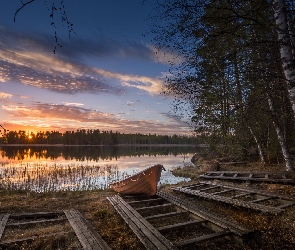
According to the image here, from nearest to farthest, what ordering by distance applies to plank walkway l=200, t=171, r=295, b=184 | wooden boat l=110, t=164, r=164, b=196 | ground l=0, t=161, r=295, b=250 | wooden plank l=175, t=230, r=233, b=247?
wooden plank l=175, t=230, r=233, b=247 < ground l=0, t=161, r=295, b=250 < wooden boat l=110, t=164, r=164, b=196 < plank walkway l=200, t=171, r=295, b=184

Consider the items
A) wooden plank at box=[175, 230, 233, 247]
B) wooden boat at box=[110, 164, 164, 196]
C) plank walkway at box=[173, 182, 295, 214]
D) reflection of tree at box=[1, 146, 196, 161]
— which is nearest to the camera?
wooden plank at box=[175, 230, 233, 247]

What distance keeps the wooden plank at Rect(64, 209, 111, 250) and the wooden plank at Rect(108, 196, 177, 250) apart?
914mm

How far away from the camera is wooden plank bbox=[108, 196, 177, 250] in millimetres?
5391

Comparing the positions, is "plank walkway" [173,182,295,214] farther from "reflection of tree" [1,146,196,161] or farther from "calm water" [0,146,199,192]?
"reflection of tree" [1,146,196,161]

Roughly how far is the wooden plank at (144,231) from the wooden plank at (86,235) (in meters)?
0.91

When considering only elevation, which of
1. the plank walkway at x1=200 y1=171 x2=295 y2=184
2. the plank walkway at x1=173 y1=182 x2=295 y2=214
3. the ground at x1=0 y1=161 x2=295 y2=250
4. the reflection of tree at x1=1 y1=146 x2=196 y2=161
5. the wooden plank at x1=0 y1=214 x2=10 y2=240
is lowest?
the reflection of tree at x1=1 y1=146 x2=196 y2=161

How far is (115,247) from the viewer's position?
5.60m

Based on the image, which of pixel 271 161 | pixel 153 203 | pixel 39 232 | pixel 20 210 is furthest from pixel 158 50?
pixel 271 161

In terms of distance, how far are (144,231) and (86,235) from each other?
1.44 metres

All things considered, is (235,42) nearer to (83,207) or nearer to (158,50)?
(158,50)

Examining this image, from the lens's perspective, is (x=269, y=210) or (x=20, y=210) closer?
(x=269, y=210)

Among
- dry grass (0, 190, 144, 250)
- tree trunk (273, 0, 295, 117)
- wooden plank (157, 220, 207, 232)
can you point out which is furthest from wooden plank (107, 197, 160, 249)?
tree trunk (273, 0, 295, 117)

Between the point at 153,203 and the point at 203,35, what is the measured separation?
715cm

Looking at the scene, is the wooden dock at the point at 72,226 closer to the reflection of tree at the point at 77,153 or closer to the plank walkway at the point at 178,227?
the plank walkway at the point at 178,227
